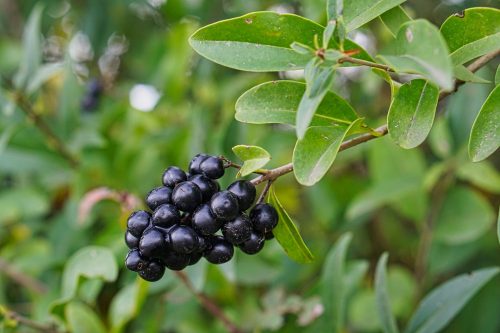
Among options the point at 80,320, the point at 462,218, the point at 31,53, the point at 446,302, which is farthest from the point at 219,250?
the point at 31,53

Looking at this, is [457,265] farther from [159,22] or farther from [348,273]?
[159,22]

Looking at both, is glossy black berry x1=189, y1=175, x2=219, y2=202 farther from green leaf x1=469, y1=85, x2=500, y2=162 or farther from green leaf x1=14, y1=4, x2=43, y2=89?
green leaf x1=14, y1=4, x2=43, y2=89

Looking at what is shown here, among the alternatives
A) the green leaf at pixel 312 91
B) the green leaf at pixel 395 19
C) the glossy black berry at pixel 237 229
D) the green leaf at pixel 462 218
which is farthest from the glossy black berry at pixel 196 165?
the green leaf at pixel 462 218

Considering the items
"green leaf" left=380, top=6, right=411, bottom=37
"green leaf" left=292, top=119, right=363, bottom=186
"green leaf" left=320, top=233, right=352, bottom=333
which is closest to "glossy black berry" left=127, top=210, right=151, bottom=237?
"green leaf" left=292, top=119, right=363, bottom=186

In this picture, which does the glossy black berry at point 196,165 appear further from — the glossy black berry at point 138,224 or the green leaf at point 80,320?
the green leaf at point 80,320

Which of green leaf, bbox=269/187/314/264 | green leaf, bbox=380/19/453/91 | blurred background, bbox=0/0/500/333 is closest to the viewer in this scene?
green leaf, bbox=380/19/453/91

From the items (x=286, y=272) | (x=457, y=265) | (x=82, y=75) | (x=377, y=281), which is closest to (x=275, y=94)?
(x=377, y=281)
